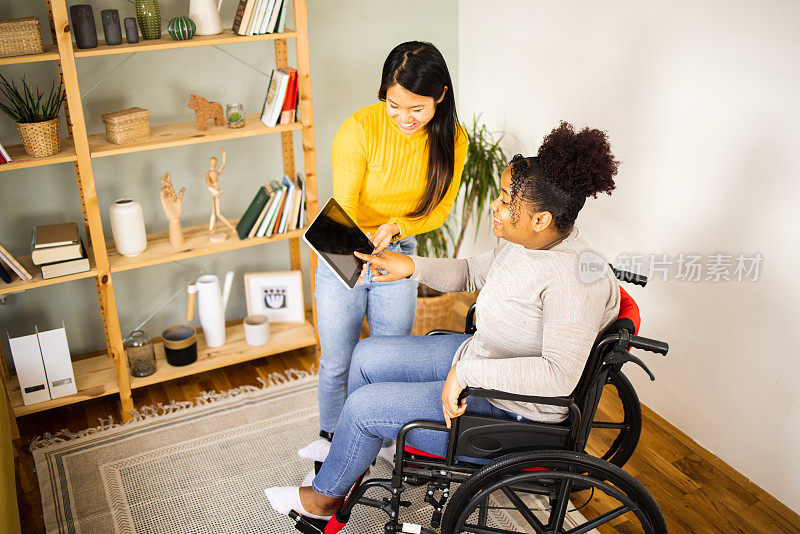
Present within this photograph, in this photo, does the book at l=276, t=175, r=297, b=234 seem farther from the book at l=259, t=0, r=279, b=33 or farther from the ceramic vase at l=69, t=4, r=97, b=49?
the ceramic vase at l=69, t=4, r=97, b=49

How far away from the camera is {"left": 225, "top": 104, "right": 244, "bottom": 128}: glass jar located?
241 centimetres

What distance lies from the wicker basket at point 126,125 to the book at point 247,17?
17.0 inches

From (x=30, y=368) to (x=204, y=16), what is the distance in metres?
1.35

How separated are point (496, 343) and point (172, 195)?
1.45 m

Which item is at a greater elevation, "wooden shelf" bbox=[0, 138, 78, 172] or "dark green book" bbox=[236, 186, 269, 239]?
"wooden shelf" bbox=[0, 138, 78, 172]

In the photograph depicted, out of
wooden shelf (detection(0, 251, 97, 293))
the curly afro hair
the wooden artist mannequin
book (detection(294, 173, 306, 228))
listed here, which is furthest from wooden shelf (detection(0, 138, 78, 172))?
the curly afro hair

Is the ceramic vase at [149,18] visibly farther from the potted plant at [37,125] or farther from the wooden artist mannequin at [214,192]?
the wooden artist mannequin at [214,192]

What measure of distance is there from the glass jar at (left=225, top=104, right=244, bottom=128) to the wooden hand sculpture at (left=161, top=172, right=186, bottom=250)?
0.30 meters

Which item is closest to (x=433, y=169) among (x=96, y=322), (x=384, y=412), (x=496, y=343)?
(x=496, y=343)

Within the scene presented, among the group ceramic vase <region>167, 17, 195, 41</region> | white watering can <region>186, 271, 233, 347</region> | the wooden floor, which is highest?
ceramic vase <region>167, 17, 195, 41</region>

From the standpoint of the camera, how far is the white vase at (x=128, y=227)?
2.36 metres

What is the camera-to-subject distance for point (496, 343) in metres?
1.55

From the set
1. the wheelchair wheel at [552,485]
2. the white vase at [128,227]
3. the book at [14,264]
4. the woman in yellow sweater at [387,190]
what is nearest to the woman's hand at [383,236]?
the woman in yellow sweater at [387,190]

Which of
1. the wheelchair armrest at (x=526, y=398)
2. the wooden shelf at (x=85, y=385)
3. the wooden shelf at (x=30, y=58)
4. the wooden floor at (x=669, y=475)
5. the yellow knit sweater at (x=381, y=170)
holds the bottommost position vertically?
the wooden floor at (x=669, y=475)
